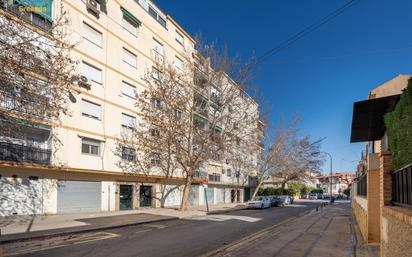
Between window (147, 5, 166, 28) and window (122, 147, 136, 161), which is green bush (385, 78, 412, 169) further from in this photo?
window (147, 5, 166, 28)

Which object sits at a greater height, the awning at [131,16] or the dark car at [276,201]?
the awning at [131,16]

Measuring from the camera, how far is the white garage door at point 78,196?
23.8m

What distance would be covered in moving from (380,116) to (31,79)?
1304 cm

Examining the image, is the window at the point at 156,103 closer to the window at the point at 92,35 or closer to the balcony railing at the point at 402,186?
the window at the point at 92,35

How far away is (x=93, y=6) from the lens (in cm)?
2681

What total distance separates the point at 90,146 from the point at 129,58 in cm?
894

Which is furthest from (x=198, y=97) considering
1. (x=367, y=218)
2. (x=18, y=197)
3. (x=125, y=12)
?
(x=367, y=218)

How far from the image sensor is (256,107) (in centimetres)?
3719

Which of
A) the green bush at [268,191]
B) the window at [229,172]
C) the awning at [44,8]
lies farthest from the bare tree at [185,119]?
the green bush at [268,191]

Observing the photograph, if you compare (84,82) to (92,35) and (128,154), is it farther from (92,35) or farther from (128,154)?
(128,154)

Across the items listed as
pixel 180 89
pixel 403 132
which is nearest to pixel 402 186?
pixel 403 132

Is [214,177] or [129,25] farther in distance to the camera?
[214,177]

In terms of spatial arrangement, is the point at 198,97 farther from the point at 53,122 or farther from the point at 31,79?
the point at 31,79

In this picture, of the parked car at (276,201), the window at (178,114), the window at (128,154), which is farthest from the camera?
the parked car at (276,201)
